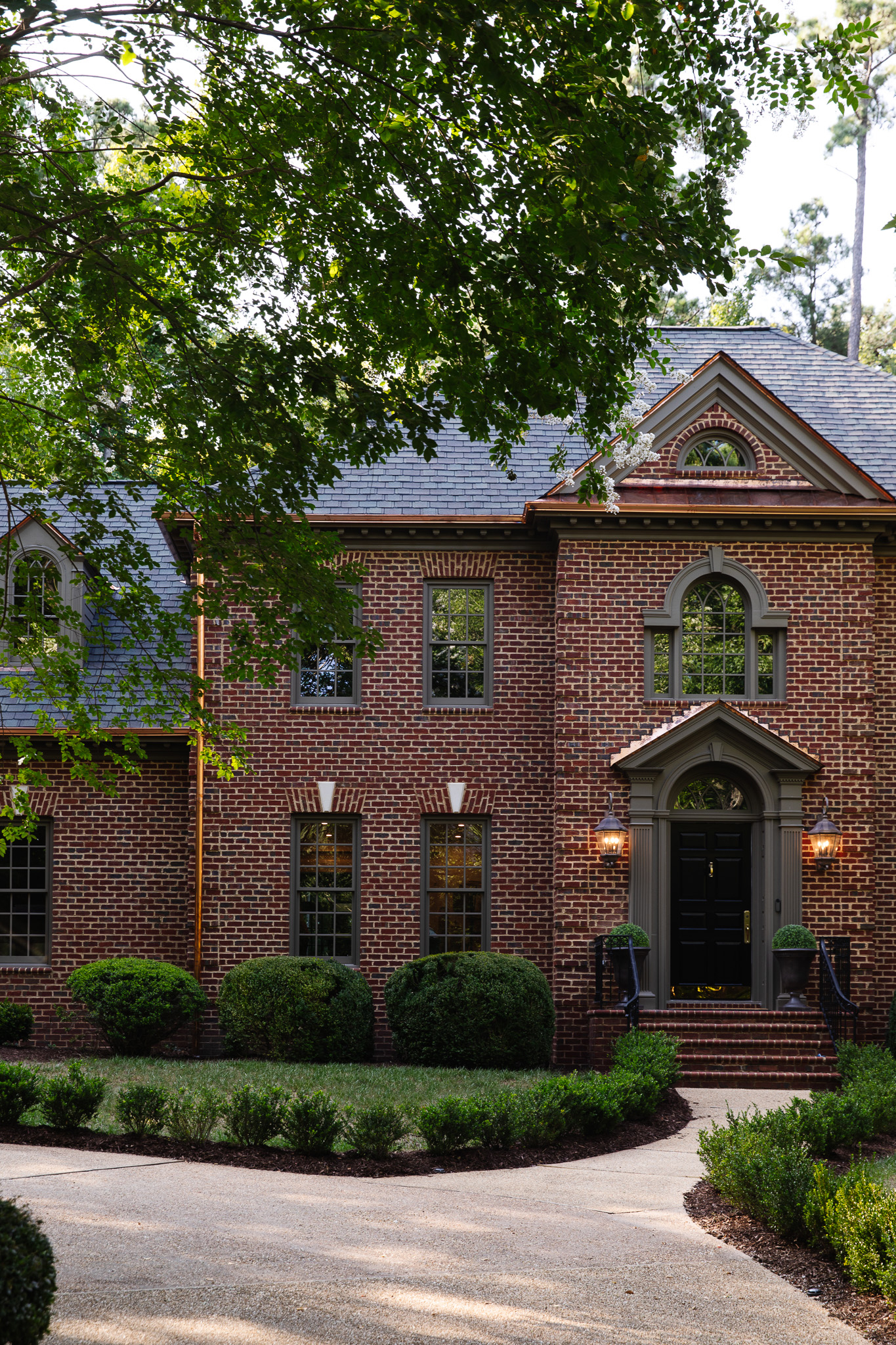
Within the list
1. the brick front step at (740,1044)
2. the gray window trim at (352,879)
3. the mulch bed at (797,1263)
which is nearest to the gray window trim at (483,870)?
the gray window trim at (352,879)

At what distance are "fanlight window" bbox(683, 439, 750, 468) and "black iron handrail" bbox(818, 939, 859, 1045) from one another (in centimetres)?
592

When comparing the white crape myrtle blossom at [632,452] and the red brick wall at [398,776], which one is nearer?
the white crape myrtle blossom at [632,452]

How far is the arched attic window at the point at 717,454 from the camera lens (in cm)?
1431

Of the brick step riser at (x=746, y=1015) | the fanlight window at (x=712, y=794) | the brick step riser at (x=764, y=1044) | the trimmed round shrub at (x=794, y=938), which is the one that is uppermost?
the fanlight window at (x=712, y=794)

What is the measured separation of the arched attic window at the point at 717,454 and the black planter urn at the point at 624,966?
19.4ft

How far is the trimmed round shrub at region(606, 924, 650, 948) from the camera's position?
43.2ft

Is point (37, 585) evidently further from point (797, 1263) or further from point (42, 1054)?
point (42, 1054)

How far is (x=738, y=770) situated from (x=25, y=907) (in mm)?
9321

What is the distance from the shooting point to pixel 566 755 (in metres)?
13.9

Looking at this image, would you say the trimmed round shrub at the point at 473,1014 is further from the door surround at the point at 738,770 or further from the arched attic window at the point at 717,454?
the arched attic window at the point at 717,454

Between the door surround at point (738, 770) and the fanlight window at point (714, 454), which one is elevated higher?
the fanlight window at point (714, 454)

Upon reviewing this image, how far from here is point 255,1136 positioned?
8.49 meters

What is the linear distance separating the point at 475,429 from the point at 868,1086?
267 inches

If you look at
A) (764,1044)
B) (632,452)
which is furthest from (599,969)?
(632,452)
